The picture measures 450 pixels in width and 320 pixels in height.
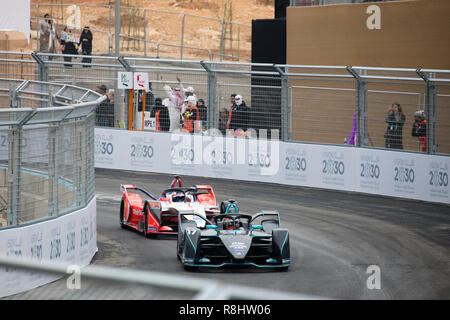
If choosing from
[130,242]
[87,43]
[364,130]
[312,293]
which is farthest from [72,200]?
[87,43]

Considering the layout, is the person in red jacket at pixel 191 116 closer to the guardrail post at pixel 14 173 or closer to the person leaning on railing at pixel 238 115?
the person leaning on railing at pixel 238 115

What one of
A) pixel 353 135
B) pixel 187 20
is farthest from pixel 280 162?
pixel 187 20

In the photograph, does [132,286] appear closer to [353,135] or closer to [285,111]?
[353,135]

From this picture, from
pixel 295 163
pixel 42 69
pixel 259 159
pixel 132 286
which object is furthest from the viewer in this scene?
pixel 42 69

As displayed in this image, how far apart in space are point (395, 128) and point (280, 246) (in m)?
8.28

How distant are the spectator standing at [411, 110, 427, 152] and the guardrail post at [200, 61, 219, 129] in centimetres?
554

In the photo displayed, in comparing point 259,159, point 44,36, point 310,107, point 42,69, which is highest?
point 44,36

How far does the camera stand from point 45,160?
10.4 m

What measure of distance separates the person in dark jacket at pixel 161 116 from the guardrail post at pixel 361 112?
5525 mm

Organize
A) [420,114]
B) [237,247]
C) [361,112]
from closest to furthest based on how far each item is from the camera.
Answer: [237,247] < [420,114] < [361,112]

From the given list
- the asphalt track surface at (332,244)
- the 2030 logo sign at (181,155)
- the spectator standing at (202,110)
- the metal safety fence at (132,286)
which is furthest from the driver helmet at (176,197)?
the metal safety fence at (132,286)

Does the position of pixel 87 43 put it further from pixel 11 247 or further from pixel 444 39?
pixel 11 247

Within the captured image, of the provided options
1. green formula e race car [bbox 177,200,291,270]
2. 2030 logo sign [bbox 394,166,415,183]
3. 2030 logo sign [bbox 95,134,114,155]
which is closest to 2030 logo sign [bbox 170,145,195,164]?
2030 logo sign [bbox 95,134,114,155]

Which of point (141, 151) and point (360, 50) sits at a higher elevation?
point (360, 50)
